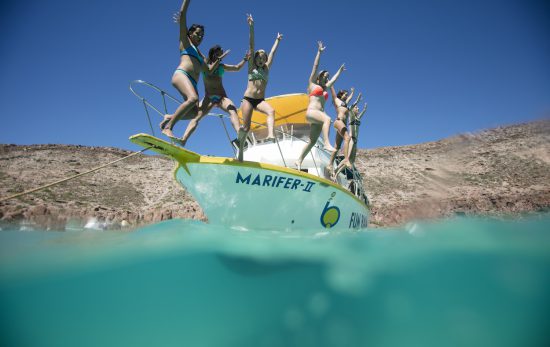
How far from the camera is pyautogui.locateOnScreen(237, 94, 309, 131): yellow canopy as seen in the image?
8.84 metres

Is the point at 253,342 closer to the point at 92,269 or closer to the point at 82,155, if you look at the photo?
the point at 92,269

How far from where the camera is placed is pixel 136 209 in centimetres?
2467

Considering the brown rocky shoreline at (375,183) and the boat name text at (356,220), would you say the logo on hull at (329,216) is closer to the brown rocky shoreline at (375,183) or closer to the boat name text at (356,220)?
the boat name text at (356,220)

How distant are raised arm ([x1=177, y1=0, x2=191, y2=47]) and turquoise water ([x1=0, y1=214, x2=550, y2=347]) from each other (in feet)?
11.0

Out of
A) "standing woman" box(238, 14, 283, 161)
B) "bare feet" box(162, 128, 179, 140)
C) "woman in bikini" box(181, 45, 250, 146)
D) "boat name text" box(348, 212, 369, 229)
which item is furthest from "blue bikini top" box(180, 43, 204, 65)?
"boat name text" box(348, 212, 369, 229)

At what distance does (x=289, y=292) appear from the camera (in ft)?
13.4

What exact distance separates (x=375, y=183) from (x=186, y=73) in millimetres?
32767

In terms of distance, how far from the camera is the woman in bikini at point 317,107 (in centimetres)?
577

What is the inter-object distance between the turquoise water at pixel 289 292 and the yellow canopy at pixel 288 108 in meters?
4.95

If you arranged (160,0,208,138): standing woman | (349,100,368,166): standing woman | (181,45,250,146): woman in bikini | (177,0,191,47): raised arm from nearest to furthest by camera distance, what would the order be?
(177,0,191,47): raised arm, (160,0,208,138): standing woman, (181,45,250,146): woman in bikini, (349,100,368,166): standing woman

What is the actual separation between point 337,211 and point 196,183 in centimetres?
339

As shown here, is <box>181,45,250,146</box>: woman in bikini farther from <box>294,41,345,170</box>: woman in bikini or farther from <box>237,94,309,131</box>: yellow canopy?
<box>237,94,309,131</box>: yellow canopy

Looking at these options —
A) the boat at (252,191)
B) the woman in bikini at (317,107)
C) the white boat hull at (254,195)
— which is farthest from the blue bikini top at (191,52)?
the woman in bikini at (317,107)

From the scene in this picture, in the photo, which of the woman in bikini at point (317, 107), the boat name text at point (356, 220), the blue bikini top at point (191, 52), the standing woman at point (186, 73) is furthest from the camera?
the boat name text at point (356, 220)
